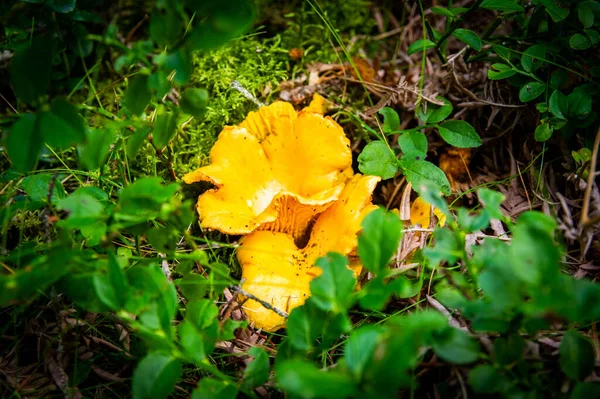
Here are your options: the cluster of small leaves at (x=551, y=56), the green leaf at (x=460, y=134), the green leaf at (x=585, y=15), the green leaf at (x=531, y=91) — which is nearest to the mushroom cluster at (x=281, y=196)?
the green leaf at (x=460, y=134)

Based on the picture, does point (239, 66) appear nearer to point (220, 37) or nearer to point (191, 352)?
point (220, 37)

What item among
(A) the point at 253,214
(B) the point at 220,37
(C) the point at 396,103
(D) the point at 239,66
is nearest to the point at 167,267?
(A) the point at 253,214

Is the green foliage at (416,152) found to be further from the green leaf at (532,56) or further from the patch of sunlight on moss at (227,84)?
the patch of sunlight on moss at (227,84)

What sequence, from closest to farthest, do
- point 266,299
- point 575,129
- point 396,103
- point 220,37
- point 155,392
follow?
point 155,392, point 220,37, point 266,299, point 575,129, point 396,103

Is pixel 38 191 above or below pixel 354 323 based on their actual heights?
above

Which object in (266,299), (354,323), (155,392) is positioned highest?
(155,392)

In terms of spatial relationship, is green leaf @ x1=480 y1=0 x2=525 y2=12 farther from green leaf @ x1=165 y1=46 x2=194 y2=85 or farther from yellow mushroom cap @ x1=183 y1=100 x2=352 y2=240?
green leaf @ x1=165 y1=46 x2=194 y2=85

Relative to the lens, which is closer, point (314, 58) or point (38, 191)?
point (38, 191)

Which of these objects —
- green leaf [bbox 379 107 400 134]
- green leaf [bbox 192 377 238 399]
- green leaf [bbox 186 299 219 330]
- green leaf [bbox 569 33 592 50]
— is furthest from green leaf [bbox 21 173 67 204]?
green leaf [bbox 569 33 592 50]
